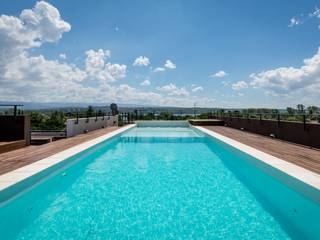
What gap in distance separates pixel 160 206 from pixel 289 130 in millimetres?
5520

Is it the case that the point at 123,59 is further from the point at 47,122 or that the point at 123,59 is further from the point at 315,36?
the point at 315,36

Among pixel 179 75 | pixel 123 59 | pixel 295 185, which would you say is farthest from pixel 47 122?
pixel 295 185

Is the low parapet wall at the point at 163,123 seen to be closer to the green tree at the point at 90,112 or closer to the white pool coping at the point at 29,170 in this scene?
the green tree at the point at 90,112

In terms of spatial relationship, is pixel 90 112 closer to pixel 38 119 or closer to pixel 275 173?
pixel 38 119

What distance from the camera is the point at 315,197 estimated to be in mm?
2840

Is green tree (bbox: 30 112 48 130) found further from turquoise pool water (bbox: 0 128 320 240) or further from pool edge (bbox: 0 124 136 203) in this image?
pool edge (bbox: 0 124 136 203)

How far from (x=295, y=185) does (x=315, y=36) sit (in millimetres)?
9616

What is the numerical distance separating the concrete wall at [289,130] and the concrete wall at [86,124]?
6.94m

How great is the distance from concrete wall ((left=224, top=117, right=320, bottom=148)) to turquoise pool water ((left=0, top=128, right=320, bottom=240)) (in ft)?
7.04

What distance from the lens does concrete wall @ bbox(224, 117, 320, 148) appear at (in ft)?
19.3

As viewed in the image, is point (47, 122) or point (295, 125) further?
point (47, 122)

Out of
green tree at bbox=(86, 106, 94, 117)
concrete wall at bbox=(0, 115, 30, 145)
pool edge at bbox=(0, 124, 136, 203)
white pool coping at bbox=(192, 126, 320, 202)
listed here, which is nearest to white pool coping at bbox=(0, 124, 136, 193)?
pool edge at bbox=(0, 124, 136, 203)

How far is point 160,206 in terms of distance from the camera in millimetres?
3221

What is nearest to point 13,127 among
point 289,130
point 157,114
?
point 289,130
